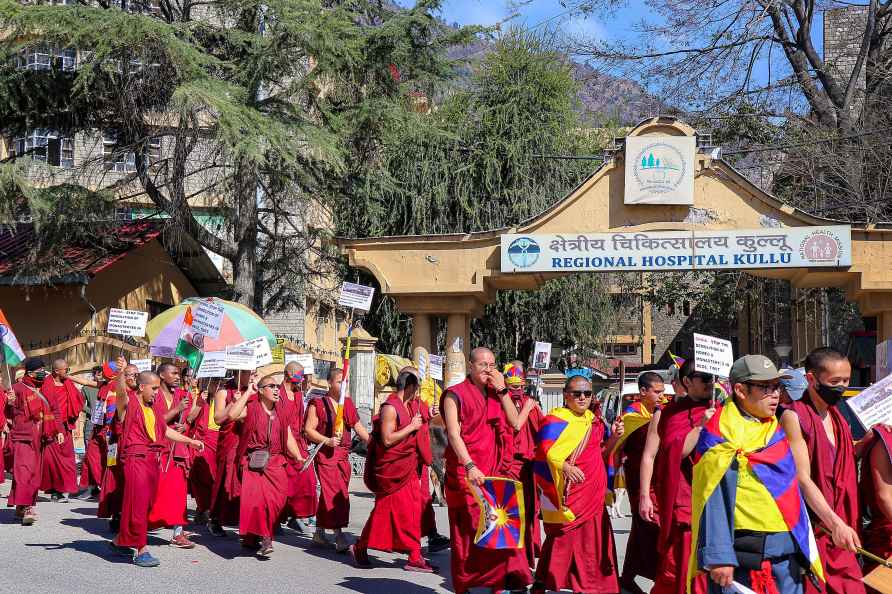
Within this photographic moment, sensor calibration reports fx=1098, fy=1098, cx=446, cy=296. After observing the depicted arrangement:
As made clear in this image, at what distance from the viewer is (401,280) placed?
18047 millimetres

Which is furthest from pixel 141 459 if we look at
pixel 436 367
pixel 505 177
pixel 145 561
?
pixel 505 177

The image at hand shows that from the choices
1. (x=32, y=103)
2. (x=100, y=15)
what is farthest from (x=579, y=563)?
(x=32, y=103)

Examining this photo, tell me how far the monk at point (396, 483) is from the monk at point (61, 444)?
18.8ft

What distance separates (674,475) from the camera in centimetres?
721

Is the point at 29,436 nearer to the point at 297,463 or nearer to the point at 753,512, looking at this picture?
the point at 297,463

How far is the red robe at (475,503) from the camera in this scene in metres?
8.16

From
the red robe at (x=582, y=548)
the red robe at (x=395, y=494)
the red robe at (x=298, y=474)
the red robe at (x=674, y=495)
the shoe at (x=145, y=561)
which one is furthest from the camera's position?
the red robe at (x=298, y=474)

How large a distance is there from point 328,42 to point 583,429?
40.7 ft

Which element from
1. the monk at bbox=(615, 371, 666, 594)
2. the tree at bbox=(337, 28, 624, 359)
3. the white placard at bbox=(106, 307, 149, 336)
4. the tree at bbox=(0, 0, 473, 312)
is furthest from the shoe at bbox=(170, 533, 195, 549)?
the tree at bbox=(337, 28, 624, 359)

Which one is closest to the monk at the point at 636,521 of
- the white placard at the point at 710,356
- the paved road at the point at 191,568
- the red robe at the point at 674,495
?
the white placard at the point at 710,356

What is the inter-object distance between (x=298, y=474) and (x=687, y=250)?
7649mm

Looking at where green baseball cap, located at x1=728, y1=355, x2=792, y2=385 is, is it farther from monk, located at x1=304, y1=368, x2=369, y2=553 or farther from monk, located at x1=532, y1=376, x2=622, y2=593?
monk, located at x1=304, y1=368, x2=369, y2=553

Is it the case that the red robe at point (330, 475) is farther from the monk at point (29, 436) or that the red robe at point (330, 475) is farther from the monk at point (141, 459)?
the monk at point (29, 436)

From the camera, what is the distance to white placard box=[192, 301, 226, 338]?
12734 millimetres
